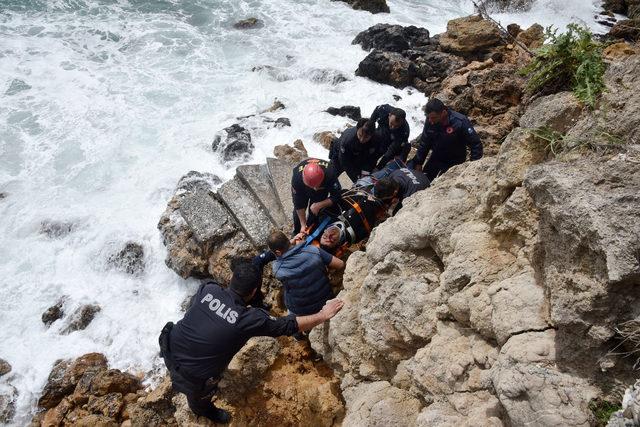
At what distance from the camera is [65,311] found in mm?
8055

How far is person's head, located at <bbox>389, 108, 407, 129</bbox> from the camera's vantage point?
22.1 feet

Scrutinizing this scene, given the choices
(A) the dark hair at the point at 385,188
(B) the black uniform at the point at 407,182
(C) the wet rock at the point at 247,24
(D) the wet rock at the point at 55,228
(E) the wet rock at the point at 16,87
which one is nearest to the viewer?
(A) the dark hair at the point at 385,188

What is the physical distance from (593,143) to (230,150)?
29.4ft

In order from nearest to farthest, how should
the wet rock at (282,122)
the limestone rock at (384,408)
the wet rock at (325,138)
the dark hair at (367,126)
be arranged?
1. the limestone rock at (384,408)
2. the dark hair at (367,126)
3. the wet rock at (325,138)
4. the wet rock at (282,122)

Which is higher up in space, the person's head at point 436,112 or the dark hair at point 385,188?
the person's head at point 436,112

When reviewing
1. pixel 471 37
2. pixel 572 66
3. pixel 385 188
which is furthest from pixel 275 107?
pixel 572 66

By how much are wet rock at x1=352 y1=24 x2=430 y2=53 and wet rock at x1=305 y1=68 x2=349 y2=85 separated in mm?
2420

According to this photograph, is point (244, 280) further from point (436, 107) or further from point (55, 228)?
point (55, 228)

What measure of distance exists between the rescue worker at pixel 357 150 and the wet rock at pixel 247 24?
13.4 meters

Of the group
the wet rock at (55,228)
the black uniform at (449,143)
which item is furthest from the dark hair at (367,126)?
the wet rock at (55,228)

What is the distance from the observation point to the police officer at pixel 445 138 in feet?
20.2

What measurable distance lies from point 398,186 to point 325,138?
5.13m

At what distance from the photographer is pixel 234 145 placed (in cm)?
1082

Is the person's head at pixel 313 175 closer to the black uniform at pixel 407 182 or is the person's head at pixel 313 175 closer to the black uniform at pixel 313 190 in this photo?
the black uniform at pixel 313 190
